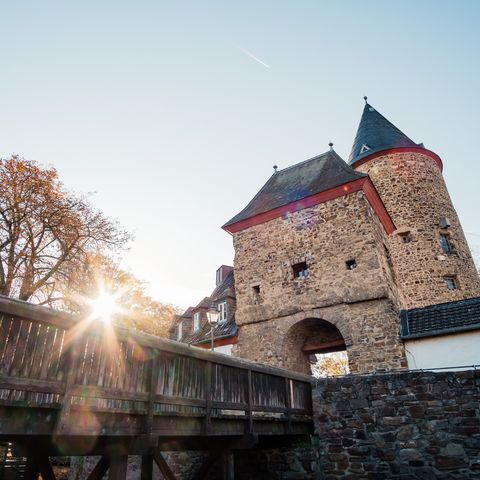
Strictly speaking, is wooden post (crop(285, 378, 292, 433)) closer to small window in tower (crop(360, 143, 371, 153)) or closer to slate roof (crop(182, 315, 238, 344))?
slate roof (crop(182, 315, 238, 344))

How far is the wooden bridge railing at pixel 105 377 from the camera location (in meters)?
3.68

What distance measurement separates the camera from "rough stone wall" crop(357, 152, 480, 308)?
17.7 m

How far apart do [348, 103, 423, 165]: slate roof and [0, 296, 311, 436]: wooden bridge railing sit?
17.5 m

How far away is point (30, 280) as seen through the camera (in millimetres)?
13945

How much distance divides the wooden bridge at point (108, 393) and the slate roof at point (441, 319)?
6.43m

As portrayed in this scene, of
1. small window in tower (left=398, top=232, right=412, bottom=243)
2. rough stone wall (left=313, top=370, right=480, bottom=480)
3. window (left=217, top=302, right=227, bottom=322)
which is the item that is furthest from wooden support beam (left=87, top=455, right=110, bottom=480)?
small window in tower (left=398, top=232, right=412, bottom=243)

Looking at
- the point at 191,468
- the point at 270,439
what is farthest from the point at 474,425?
the point at 191,468

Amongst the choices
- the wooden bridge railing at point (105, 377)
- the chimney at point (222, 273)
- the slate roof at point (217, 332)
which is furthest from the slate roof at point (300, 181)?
the wooden bridge railing at point (105, 377)

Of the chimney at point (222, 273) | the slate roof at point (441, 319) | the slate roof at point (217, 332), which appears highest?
the chimney at point (222, 273)

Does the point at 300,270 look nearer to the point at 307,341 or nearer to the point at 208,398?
the point at 307,341

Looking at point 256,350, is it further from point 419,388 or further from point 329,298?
point 419,388

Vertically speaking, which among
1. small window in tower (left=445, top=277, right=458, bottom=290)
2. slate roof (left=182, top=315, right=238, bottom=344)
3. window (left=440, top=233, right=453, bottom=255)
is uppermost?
window (left=440, top=233, right=453, bottom=255)

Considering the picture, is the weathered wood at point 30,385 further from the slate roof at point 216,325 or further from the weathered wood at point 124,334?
the slate roof at point 216,325

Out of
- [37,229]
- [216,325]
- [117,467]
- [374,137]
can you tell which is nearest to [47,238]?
[37,229]
